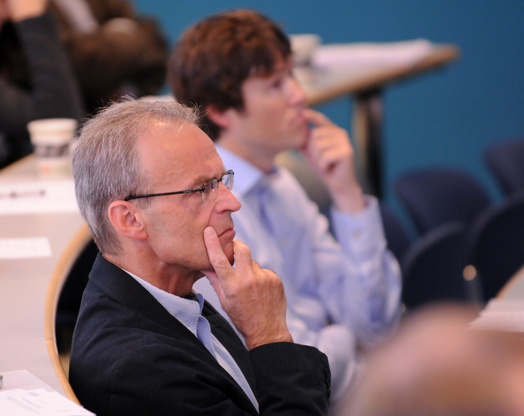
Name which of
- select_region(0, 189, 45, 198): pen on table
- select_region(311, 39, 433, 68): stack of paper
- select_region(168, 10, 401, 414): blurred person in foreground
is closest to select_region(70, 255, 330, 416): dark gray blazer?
select_region(168, 10, 401, 414): blurred person in foreground

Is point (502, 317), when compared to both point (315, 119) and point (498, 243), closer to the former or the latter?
point (498, 243)

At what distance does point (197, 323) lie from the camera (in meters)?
1.19

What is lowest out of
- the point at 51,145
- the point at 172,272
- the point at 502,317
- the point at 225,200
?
the point at 51,145

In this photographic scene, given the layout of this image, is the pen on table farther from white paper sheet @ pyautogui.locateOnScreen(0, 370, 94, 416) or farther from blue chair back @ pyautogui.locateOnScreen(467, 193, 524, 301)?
blue chair back @ pyautogui.locateOnScreen(467, 193, 524, 301)

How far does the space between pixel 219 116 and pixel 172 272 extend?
0.88 metres

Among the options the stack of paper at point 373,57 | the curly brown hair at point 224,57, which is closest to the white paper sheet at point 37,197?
the curly brown hair at point 224,57

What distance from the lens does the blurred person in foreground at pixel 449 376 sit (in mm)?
1368

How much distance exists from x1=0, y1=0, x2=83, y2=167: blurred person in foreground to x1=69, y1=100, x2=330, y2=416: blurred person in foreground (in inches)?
61.4

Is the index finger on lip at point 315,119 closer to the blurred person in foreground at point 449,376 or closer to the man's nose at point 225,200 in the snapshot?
the blurred person in foreground at point 449,376

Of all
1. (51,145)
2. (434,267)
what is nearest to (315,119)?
(434,267)

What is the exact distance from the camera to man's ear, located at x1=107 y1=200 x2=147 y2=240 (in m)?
1.13

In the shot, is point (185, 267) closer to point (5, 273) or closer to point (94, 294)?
point (94, 294)

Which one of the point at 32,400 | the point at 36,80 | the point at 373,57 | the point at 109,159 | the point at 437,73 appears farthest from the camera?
the point at 437,73

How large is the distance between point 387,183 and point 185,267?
14.2 feet
